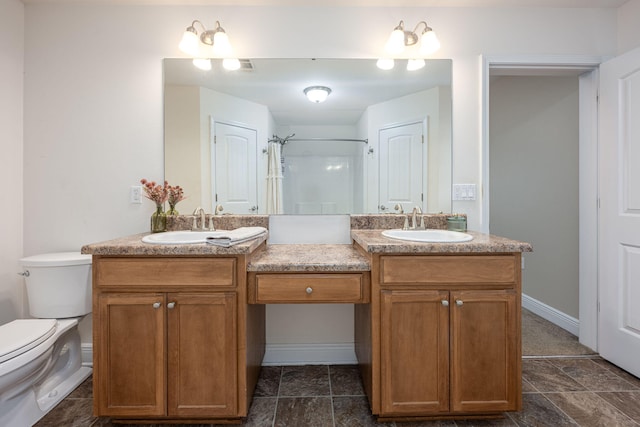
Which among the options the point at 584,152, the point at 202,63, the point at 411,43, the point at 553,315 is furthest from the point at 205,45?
the point at 553,315

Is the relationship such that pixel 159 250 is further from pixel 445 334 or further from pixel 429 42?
pixel 429 42

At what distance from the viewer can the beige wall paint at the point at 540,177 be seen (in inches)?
101

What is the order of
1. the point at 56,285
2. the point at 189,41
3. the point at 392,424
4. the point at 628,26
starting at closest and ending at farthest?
the point at 392,424 → the point at 56,285 → the point at 189,41 → the point at 628,26

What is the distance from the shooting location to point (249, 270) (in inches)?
56.8

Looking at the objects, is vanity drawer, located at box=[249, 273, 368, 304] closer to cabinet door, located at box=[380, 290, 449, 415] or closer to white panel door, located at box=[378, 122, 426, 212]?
cabinet door, located at box=[380, 290, 449, 415]

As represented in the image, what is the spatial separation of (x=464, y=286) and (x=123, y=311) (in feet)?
5.10

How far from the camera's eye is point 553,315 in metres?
2.69

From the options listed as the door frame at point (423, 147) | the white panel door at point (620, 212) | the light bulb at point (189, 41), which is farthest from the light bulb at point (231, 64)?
the white panel door at point (620, 212)

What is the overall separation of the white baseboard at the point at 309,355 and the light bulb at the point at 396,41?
6.40ft

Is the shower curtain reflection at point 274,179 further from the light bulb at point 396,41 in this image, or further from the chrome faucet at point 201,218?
the light bulb at point 396,41

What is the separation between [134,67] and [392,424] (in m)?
2.53

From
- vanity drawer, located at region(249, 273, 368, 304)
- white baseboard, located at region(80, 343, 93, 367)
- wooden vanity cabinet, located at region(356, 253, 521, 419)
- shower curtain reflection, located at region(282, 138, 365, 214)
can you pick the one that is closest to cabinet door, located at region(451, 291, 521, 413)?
wooden vanity cabinet, located at region(356, 253, 521, 419)

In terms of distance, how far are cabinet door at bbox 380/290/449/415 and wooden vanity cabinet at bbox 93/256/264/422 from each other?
0.66m

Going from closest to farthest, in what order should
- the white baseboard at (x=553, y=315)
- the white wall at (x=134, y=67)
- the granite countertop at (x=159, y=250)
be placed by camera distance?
the granite countertop at (x=159, y=250), the white wall at (x=134, y=67), the white baseboard at (x=553, y=315)
